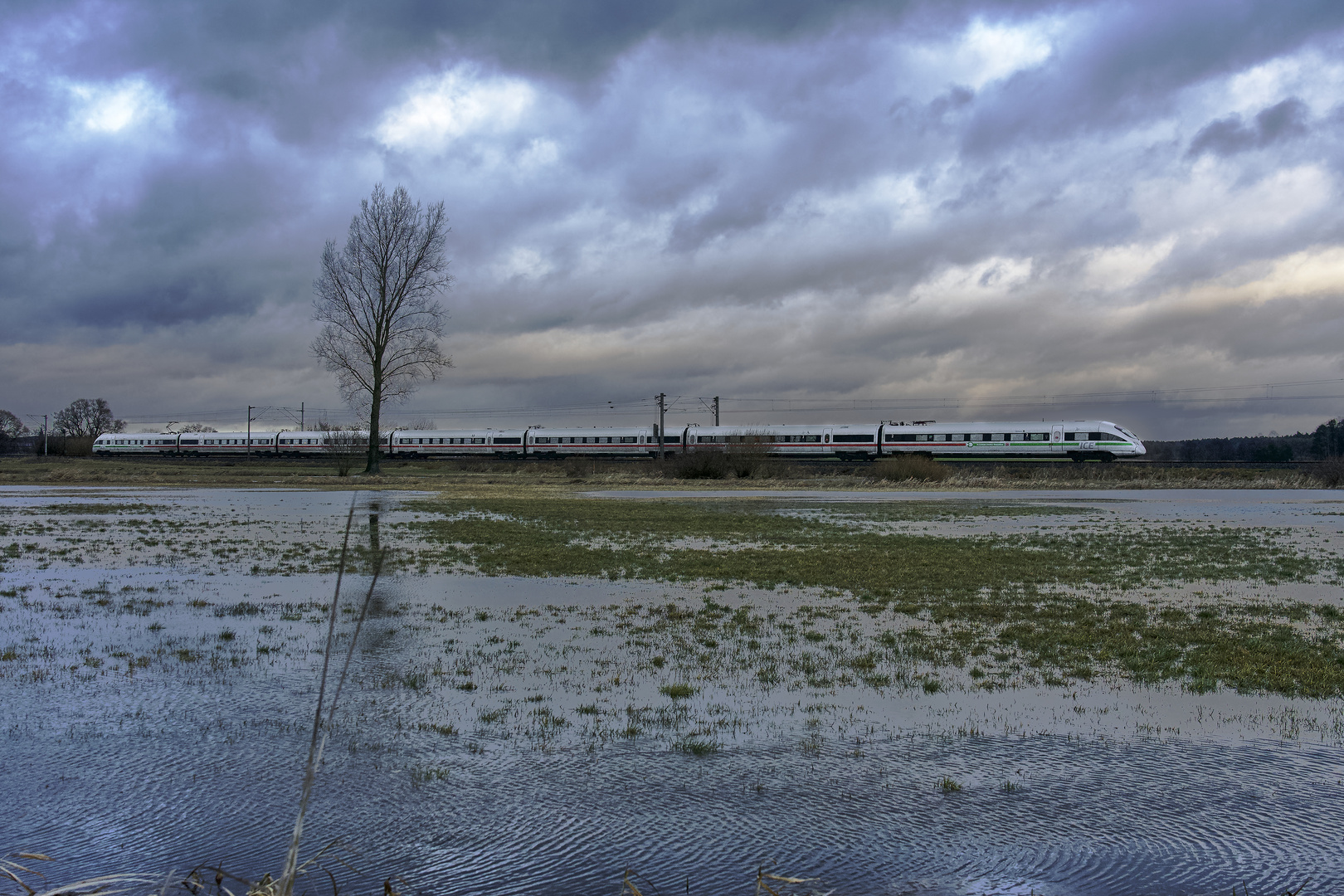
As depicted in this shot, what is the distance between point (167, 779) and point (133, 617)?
606 centimetres

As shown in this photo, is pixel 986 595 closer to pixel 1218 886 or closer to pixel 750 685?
pixel 750 685

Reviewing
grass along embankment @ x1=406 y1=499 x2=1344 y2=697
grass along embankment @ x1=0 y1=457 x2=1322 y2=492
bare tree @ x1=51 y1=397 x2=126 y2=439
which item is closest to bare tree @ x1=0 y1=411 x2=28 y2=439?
bare tree @ x1=51 y1=397 x2=126 y2=439

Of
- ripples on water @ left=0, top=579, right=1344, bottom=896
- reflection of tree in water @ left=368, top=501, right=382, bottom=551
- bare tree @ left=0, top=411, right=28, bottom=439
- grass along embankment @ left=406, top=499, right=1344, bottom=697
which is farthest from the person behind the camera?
bare tree @ left=0, top=411, right=28, bottom=439

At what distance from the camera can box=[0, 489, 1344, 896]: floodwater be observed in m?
4.70

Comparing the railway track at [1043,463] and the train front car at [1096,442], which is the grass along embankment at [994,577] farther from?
the train front car at [1096,442]

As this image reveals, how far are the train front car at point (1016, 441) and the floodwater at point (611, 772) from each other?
2520 inches

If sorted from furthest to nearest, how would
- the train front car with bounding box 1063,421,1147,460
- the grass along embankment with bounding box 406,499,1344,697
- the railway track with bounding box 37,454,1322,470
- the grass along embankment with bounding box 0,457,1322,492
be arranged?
1. the train front car with bounding box 1063,421,1147,460
2. the railway track with bounding box 37,454,1322,470
3. the grass along embankment with bounding box 0,457,1322,492
4. the grass along embankment with bounding box 406,499,1344,697

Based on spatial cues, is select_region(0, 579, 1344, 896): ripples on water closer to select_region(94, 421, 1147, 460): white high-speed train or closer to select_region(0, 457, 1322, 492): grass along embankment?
select_region(0, 457, 1322, 492): grass along embankment

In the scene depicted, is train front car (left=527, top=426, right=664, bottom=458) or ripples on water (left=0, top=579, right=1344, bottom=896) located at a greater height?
train front car (left=527, top=426, right=664, bottom=458)

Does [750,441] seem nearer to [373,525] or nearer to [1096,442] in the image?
[1096,442]

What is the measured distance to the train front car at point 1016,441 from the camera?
67.3 metres

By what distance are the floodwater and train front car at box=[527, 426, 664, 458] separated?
71135mm

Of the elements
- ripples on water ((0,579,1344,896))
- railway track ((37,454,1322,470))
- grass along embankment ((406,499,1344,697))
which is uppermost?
railway track ((37,454,1322,470))

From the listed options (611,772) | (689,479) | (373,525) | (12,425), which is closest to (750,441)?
(689,479)
